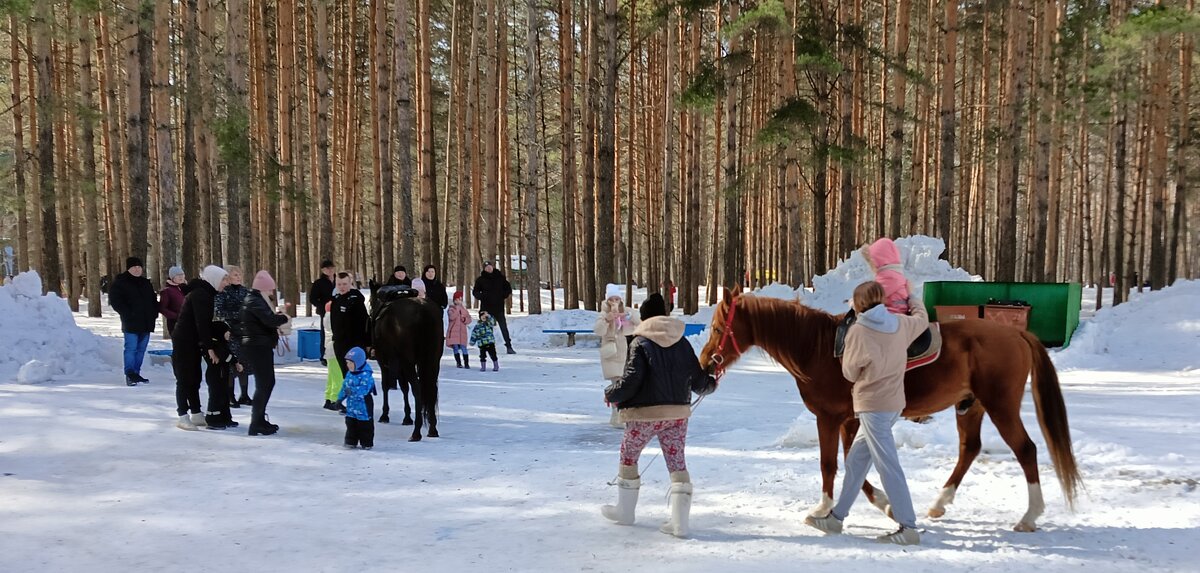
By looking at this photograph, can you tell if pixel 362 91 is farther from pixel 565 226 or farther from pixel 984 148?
pixel 984 148

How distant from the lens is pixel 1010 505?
5.75 meters

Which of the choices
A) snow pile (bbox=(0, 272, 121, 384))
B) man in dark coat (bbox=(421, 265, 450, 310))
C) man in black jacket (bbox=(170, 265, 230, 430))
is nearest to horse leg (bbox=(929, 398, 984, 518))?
man in black jacket (bbox=(170, 265, 230, 430))

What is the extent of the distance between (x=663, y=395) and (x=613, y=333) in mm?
4158

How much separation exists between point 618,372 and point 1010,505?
15.3 ft

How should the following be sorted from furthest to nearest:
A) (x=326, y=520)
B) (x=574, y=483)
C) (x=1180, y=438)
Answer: (x=1180, y=438)
(x=574, y=483)
(x=326, y=520)

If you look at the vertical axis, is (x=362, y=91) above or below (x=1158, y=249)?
above

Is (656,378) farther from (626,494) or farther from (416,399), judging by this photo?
(416,399)

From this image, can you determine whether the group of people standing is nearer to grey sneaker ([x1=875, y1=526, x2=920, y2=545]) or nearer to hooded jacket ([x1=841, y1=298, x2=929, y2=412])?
hooded jacket ([x1=841, y1=298, x2=929, y2=412])

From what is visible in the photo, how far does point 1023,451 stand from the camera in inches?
207

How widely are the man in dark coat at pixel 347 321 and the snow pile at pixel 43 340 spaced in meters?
5.18

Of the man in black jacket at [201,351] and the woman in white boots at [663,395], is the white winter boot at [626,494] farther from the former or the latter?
the man in black jacket at [201,351]

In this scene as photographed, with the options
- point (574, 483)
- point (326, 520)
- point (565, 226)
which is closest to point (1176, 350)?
point (574, 483)

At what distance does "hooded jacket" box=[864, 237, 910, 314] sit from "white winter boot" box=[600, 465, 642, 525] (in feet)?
6.54

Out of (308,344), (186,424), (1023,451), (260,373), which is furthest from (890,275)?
(308,344)
